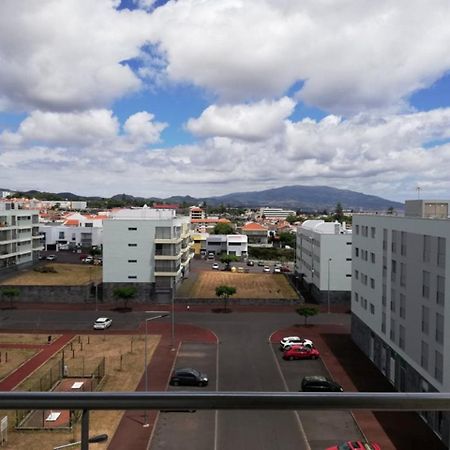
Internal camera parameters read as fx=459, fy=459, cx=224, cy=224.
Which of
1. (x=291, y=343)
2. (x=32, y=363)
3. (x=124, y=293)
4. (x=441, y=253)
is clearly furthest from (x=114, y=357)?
(x=441, y=253)

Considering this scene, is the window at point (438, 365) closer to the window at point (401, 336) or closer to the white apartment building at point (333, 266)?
the window at point (401, 336)

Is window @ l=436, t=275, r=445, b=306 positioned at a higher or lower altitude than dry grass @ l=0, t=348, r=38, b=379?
higher

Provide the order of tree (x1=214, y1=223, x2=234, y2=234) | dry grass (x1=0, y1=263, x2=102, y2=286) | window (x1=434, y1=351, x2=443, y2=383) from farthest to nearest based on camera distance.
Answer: tree (x1=214, y1=223, x2=234, y2=234)
dry grass (x1=0, y1=263, x2=102, y2=286)
window (x1=434, y1=351, x2=443, y2=383)

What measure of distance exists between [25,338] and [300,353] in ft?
41.8

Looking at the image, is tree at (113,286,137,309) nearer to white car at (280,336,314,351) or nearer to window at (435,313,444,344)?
white car at (280,336,314,351)

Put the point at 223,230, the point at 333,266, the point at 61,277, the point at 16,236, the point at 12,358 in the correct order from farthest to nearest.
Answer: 1. the point at 223,230
2. the point at 16,236
3. the point at 61,277
4. the point at 333,266
5. the point at 12,358

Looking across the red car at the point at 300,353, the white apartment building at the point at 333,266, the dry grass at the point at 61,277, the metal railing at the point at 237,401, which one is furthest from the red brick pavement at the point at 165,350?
the metal railing at the point at 237,401

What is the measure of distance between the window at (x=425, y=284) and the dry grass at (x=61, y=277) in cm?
2652

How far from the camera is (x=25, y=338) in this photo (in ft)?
70.5

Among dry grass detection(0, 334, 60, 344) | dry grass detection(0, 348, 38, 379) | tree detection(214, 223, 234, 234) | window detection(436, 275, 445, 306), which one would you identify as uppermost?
window detection(436, 275, 445, 306)

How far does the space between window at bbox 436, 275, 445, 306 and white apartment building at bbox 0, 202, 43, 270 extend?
33.3 meters

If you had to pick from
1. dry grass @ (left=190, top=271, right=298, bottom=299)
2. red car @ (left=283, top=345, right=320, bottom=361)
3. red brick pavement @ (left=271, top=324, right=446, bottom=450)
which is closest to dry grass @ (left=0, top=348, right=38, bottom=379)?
red car @ (left=283, top=345, right=320, bottom=361)

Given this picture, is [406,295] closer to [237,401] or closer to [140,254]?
[237,401]

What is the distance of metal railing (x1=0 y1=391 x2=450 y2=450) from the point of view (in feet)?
4.73
